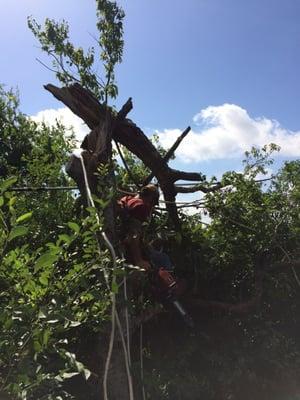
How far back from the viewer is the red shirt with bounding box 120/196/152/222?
4109mm

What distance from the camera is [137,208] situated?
411 centimetres

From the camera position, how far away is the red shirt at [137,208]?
4.11 meters

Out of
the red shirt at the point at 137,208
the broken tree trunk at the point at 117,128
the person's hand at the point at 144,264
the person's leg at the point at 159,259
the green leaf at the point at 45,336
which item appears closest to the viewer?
the green leaf at the point at 45,336

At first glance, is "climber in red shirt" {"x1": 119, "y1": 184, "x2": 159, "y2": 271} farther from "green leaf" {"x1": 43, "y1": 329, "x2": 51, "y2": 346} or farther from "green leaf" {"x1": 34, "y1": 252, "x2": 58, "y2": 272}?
"green leaf" {"x1": 34, "y1": 252, "x2": 58, "y2": 272}

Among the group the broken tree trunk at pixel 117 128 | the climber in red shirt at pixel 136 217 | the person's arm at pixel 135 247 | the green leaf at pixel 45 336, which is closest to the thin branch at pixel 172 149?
the broken tree trunk at pixel 117 128

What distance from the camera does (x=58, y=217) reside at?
16.2 feet

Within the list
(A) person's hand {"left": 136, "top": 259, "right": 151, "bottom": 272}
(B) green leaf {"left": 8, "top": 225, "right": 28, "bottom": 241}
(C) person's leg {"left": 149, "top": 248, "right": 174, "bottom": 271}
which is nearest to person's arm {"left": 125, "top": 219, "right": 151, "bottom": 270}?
(A) person's hand {"left": 136, "top": 259, "right": 151, "bottom": 272}

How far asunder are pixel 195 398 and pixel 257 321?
49.4 inches

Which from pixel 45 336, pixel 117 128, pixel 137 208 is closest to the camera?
pixel 45 336

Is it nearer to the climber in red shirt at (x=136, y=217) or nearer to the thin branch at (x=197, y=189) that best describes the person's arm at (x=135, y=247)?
the climber in red shirt at (x=136, y=217)

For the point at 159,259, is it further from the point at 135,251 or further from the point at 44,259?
the point at 44,259

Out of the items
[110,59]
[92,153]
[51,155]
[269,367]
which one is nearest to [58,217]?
[92,153]

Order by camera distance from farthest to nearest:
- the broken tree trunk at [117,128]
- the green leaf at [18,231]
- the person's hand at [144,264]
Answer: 1. the broken tree trunk at [117,128]
2. the person's hand at [144,264]
3. the green leaf at [18,231]

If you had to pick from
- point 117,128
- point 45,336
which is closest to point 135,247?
point 117,128
